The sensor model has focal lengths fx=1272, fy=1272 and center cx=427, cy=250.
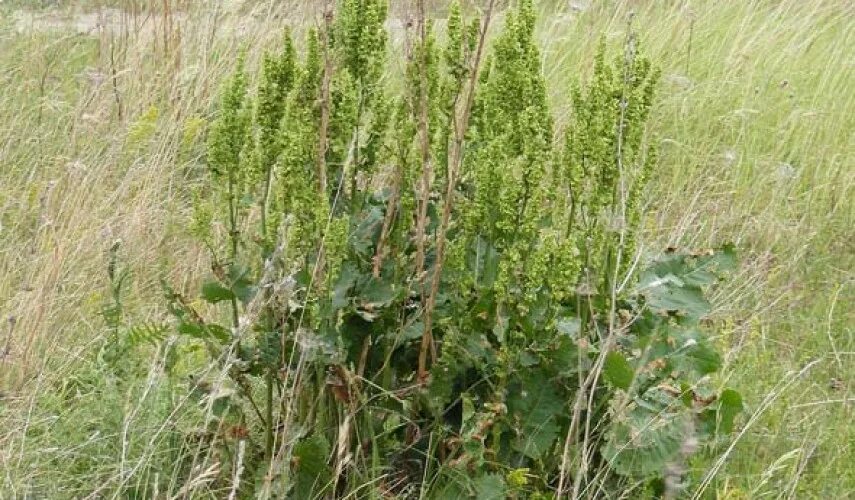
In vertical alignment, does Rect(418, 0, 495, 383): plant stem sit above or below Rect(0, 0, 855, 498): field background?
above

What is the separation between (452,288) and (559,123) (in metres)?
2.38

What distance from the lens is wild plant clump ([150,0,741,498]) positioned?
2473 mm

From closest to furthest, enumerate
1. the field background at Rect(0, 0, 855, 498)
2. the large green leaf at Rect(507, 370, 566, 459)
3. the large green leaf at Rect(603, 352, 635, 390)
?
the large green leaf at Rect(603, 352, 635, 390) → the large green leaf at Rect(507, 370, 566, 459) → the field background at Rect(0, 0, 855, 498)

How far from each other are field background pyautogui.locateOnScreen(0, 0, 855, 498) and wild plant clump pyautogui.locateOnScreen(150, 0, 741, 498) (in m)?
0.30

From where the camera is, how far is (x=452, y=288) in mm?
2619

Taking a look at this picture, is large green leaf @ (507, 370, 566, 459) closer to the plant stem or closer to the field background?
the plant stem

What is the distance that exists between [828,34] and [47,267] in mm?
4355

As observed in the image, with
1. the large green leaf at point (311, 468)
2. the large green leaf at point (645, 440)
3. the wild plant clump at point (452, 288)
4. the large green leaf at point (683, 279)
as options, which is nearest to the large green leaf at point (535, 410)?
the wild plant clump at point (452, 288)

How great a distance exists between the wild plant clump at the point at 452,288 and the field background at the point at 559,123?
30 centimetres

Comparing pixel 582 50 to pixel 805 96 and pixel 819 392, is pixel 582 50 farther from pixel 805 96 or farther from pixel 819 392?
pixel 819 392

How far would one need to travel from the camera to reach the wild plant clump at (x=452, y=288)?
247cm

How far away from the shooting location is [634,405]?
2682mm

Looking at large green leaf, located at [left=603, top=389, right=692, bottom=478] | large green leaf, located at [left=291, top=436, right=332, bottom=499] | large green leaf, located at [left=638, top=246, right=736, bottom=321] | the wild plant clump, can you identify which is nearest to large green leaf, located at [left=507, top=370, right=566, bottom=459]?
the wild plant clump

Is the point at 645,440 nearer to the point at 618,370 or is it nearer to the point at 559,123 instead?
the point at 618,370
